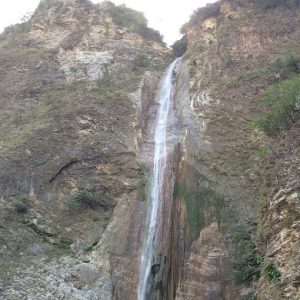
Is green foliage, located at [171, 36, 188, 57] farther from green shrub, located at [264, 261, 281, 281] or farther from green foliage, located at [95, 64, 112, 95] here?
green shrub, located at [264, 261, 281, 281]

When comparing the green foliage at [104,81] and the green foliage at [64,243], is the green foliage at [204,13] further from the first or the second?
the green foliage at [64,243]

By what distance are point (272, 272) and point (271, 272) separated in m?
0.04

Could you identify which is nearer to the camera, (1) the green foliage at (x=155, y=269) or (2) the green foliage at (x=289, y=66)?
(1) the green foliage at (x=155, y=269)

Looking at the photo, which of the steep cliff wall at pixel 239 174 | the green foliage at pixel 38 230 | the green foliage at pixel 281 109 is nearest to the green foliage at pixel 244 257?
the steep cliff wall at pixel 239 174

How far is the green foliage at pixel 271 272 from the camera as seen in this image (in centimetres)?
1382

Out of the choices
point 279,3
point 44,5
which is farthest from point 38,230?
point 44,5

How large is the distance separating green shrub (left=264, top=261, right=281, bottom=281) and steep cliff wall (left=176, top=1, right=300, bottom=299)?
0.03 meters

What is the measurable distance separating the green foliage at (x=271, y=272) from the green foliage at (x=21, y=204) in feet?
28.8

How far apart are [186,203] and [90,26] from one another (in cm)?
1915

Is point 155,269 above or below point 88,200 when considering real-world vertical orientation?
below

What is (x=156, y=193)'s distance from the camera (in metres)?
20.0

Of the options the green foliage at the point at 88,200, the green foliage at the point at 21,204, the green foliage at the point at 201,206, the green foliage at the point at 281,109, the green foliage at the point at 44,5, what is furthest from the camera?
the green foliage at the point at 44,5

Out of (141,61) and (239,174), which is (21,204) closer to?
(239,174)

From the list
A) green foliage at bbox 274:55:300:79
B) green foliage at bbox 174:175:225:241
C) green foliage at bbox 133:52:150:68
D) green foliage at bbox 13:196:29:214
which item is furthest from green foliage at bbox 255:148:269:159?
green foliage at bbox 133:52:150:68
